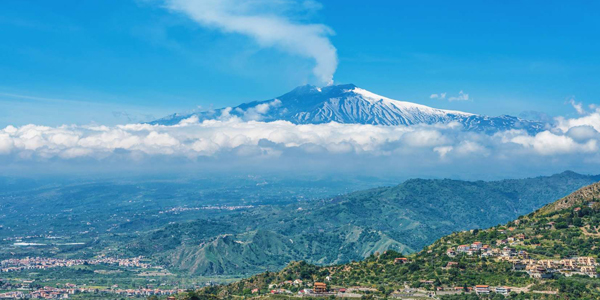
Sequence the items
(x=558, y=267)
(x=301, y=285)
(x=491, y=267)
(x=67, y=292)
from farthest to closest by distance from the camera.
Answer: (x=67, y=292) → (x=301, y=285) → (x=491, y=267) → (x=558, y=267)

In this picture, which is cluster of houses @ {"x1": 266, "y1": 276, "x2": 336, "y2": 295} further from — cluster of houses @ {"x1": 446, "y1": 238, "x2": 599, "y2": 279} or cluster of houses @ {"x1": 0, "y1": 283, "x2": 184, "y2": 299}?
cluster of houses @ {"x1": 0, "y1": 283, "x2": 184, "y2": 299}

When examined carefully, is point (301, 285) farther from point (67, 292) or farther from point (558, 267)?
point (67, 292)

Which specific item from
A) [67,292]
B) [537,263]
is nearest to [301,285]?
[537,263]

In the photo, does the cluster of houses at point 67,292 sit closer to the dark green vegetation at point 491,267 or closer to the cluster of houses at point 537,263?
the dark green vegetation at point 491,267

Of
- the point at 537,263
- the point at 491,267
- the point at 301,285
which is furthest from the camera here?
the point at 301,285

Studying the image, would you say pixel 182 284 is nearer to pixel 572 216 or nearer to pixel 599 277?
pixel 572 216

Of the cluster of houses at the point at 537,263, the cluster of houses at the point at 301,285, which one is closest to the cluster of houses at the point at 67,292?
the cluster of houses at the point at 301,285

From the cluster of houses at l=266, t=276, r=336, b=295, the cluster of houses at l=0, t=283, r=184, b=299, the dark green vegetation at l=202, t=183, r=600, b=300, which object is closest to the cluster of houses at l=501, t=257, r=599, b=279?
the dark green vegetation at l=202, t=183, r=600, b=300
